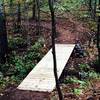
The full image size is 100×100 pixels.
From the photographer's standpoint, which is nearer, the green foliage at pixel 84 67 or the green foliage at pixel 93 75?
the green foliage at pixel 93 75

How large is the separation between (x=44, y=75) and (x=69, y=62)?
3.59 metres

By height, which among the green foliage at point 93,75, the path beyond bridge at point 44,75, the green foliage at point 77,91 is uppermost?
the path beyond bridge at point 44,75

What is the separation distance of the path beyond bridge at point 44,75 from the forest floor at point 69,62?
31 centimetres

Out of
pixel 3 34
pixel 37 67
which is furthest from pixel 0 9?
pixel 37 67

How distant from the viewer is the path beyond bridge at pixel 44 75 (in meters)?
10.8

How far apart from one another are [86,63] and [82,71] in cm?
161

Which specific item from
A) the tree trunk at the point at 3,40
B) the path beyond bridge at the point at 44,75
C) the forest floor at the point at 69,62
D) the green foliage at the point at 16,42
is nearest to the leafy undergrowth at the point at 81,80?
the forest floor at the point at 69,62

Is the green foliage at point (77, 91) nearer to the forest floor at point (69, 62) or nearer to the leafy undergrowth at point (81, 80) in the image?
the leafy undergrowth at point (81, 80)

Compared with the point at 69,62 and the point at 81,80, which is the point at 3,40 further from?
the point at 81,80

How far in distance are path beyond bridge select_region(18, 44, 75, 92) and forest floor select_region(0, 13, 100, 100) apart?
12.2 inches

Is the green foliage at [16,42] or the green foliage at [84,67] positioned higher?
the green foliage at [16,42]

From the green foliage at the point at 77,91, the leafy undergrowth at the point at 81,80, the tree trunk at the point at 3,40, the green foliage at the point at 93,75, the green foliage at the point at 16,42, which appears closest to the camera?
the leafy undergrowth at the point at 81,80

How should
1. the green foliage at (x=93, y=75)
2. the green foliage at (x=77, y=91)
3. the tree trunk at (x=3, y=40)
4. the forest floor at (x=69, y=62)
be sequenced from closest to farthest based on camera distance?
Answer: the forest floor at (x=69, y=62), the green foliage at (x=77, y=91), the green foliage at (x=93, y=75), the tree trunk at (x=3, y=40)

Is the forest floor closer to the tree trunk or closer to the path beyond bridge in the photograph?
the path beyond bridge
